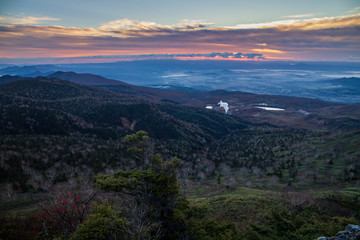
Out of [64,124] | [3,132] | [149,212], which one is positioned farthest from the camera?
[64,124]

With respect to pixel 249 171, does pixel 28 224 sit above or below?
above

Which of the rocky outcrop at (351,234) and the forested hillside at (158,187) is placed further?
the forested hillside at (158,187)

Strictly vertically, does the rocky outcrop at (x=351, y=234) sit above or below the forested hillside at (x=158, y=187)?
above

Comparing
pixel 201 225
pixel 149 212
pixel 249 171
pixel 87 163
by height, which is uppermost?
pixel 149 212

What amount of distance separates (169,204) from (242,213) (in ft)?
54.3

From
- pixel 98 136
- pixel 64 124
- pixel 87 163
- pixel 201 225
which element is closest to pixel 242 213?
pixel 201 225

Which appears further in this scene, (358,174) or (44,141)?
(44,141)

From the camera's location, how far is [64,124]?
11412cm

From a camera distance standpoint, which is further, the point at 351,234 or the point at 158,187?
the point at 158,187

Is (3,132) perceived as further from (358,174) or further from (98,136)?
(358,174)

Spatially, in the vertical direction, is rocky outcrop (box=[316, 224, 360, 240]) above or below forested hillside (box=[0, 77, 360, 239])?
above

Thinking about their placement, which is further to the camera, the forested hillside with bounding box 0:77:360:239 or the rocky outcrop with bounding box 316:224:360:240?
the forested hillside with bounding box 0:77:360:239

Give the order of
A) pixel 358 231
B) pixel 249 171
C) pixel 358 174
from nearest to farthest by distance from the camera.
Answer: pixel 358 231 < pixel 358 174 < pixel 249 171

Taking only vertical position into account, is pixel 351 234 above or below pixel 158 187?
below
